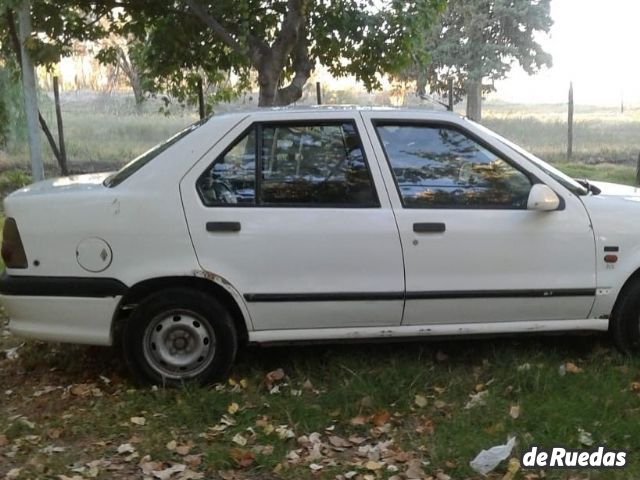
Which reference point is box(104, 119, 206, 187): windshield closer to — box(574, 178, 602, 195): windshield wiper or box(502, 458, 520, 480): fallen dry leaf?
box(574, 178, 602, 195): windshield wiper

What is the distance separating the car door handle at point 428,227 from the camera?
3.96 meters

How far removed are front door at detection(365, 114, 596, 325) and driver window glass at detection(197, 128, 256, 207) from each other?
2.43 feet

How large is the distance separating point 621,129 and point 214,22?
14157mm

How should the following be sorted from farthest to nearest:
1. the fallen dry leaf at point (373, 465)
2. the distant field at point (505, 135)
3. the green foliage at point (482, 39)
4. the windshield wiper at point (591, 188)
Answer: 1. the green foliage at point (482, 39)
2. the distant field at point (505, 135)
3. the windshield wiper at point (591, 188)
4. the fallen dry leaf at point (373, 465)

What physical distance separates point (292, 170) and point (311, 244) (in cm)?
46

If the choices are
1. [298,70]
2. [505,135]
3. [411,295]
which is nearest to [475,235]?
[411,295]

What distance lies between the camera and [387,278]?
4004 millimetres

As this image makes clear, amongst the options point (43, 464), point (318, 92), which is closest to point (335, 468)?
point (43, 464)

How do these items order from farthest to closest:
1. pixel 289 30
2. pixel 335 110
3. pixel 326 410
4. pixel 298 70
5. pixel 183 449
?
pixel 298 70 → pixel 289 30 → pixel 335 110 → pixel 326 410 → pixel 183 449

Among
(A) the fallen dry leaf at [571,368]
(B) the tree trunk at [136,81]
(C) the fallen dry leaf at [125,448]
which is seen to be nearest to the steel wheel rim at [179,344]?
(C) the fallen dry leaf at [125,448]

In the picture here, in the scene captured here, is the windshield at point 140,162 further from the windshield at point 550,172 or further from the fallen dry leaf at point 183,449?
the windshield at point 550,172

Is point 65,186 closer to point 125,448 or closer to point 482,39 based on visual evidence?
point 125,448

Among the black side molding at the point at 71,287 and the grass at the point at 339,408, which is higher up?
the black side molding at the point at 71,287

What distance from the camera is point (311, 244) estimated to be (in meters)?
3.95
